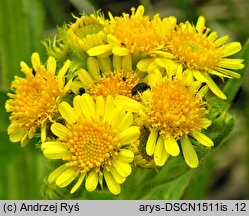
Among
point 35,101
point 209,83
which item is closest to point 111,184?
point 35,101

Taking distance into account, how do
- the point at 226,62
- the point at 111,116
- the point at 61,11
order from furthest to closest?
the point at 61,11 → the point at 226,62 → the point at 111,116

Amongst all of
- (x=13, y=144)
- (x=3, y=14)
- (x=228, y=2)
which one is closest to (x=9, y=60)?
(x=3, y=14)

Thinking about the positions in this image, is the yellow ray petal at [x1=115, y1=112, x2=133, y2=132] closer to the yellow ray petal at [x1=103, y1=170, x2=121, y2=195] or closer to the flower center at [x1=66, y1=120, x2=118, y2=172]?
the flower center at [x1=66, y1=120, x2=118, y2=172]

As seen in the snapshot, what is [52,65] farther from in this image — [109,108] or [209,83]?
[209,83]

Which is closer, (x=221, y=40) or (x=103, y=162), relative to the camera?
(x=103, y=162)

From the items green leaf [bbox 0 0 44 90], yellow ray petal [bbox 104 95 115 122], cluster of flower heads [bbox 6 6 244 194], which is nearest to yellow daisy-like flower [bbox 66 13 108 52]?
cluster of flower heads [bbox 6 6 244 194]

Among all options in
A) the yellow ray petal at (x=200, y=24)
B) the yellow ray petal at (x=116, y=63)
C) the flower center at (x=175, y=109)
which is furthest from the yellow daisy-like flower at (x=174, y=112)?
the yellow ray petal at (x=200, y=24)

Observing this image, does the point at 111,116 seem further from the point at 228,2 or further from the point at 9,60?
the point at 228,2
